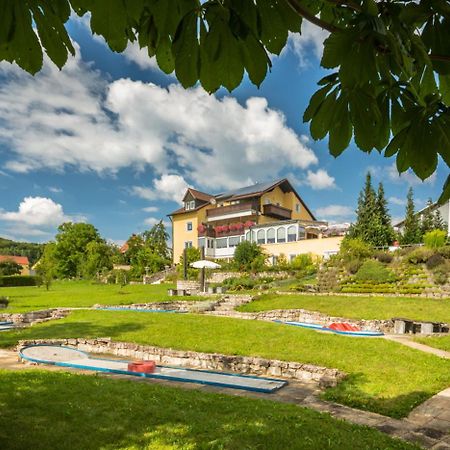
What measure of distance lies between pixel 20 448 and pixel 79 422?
1.06 metres

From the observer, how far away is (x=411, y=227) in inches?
1644

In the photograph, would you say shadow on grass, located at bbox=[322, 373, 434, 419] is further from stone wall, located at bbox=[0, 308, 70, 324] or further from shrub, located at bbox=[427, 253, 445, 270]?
shrub, located at bbox=[427, 253, 445, 270]

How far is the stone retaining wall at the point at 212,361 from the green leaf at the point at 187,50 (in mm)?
9496

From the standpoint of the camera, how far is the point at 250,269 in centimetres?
3888

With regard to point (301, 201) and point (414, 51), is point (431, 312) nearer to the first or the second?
point (414, 51)

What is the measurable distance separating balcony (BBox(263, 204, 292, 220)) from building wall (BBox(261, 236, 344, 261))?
28.6ft

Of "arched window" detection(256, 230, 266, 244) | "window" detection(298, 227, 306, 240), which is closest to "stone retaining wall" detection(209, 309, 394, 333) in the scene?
"window" detection(298, 227, 306, 240)

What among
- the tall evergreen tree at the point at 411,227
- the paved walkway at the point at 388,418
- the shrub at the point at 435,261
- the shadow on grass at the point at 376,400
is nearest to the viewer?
the paved walkway at the point at 388,418

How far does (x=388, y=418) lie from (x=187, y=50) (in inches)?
302

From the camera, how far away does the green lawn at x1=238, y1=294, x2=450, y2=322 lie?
19.1 metres

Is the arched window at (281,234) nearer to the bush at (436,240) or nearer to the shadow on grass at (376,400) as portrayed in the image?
the bush at (436,240)

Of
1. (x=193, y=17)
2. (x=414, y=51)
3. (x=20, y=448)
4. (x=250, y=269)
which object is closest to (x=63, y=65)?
(x=193, y=17)

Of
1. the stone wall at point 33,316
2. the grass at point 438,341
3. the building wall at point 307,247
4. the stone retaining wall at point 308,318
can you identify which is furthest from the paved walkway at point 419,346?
the building wall at point 307,247

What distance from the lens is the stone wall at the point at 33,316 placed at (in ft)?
66.6
